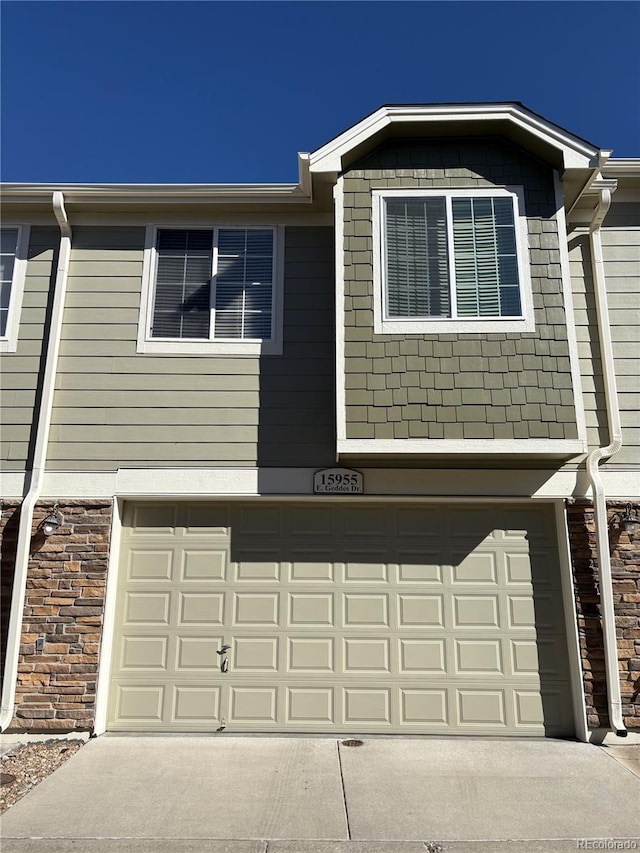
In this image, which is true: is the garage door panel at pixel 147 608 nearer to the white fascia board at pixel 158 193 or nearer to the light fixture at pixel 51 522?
the light fixture at pixel 51 522

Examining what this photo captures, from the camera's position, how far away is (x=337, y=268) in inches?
265

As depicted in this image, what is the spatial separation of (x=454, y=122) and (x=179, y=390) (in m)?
4.20

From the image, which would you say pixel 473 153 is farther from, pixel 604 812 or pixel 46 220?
pixel 604 812

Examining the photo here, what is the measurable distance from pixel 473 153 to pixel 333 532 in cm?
448

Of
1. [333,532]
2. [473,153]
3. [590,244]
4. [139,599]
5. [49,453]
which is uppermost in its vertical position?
[473,153]

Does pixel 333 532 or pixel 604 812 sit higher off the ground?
pixel 333 532

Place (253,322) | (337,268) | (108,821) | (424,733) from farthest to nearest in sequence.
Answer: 1. (253,322)
2. (337,268)
3. (424,733)
4. (108,821)

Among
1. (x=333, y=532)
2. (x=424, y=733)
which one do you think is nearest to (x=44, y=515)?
(x=333, y=532)

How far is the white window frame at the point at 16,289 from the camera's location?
712 centimetres

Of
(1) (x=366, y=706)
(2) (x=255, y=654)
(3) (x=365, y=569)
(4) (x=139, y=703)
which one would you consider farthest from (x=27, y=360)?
(1) (x=366, y=706)

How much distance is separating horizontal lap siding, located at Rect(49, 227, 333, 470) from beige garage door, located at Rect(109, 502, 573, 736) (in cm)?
66

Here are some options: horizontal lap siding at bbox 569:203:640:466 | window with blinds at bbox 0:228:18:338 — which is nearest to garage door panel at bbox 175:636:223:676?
window with blinds at bbox 0:228:18:338

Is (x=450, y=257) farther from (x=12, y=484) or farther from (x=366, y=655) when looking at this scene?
(x=12, y=484)

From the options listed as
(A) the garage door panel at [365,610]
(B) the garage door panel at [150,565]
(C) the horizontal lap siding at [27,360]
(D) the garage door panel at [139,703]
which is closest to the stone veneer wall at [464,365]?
(A) the garage door panel at [365,610]
